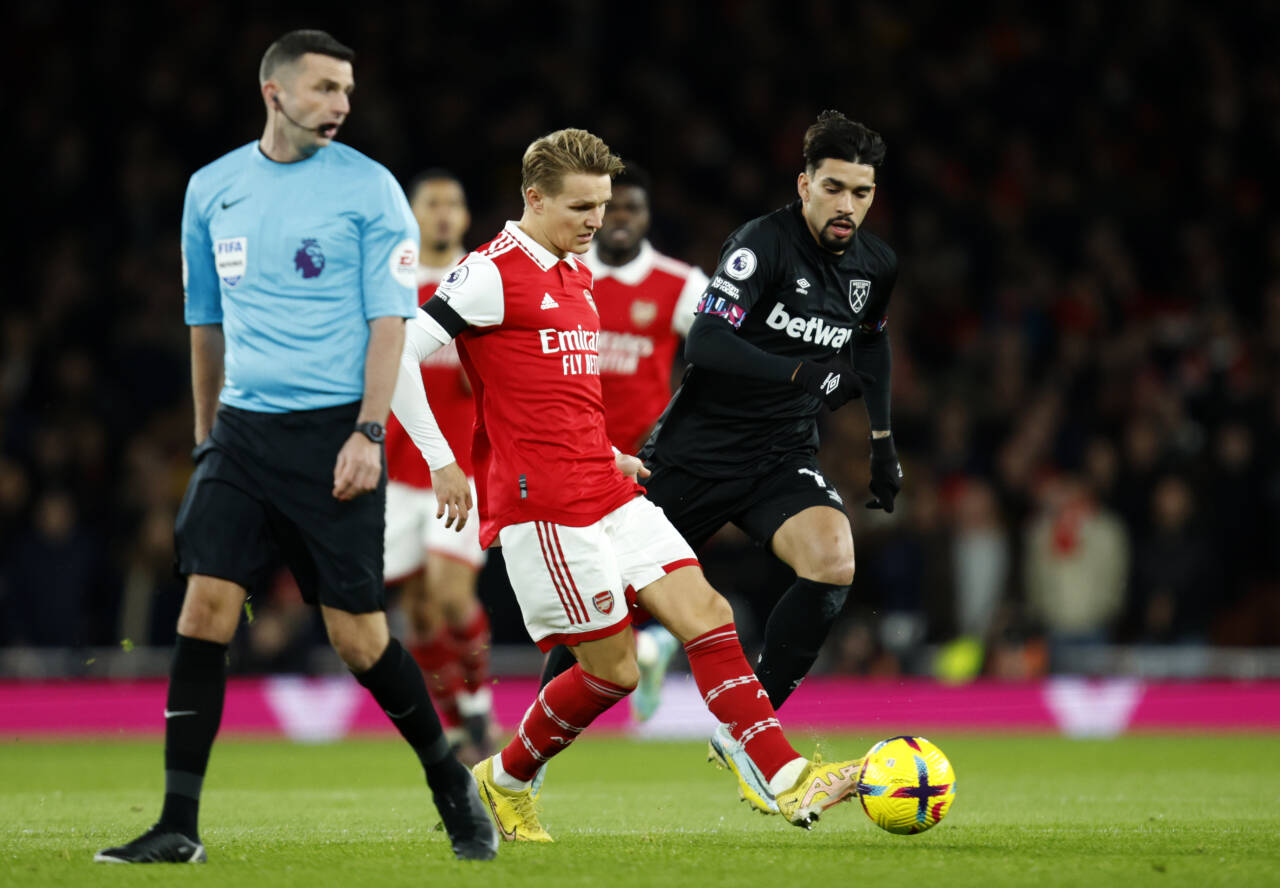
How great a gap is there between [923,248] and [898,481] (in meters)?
9.34

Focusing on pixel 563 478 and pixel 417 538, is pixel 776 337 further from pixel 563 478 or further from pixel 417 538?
pixel 417 538

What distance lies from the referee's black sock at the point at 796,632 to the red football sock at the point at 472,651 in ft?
7.35

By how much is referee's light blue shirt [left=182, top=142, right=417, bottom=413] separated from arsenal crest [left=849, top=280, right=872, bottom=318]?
209 cm

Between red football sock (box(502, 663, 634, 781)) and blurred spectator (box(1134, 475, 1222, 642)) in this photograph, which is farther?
blurred spectator (box(1134, 475, 1222, 642))

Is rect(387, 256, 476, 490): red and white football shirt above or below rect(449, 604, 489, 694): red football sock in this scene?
above

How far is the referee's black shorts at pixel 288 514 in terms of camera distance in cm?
472

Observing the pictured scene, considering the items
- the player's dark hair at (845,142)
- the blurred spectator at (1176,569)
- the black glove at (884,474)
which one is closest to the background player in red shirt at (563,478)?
the player's dark hair at (845,142)

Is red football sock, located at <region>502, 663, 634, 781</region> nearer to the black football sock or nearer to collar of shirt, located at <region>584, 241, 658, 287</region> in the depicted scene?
the black football sock

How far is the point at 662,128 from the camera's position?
660 inches

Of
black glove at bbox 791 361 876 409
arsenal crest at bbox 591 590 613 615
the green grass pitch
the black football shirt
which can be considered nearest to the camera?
the green grass pitch

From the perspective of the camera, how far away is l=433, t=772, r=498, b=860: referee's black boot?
16.0 ft

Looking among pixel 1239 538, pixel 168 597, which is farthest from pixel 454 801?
pixel 1239 538

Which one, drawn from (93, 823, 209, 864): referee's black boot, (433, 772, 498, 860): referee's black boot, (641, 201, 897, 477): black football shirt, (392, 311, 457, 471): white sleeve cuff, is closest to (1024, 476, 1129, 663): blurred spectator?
(641, 201, 897, 477): black football shirt

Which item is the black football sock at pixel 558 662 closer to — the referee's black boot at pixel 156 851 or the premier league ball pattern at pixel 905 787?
the premier league ball pattern at pixel 905 787
